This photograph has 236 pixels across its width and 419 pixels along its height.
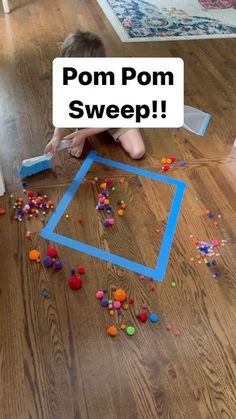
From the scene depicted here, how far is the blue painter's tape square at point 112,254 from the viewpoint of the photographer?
40.6 inches

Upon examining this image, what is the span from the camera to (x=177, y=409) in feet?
2.63

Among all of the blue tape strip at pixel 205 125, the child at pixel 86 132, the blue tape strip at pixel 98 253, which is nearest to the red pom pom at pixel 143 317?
the blue tape strip at pixel 98 253

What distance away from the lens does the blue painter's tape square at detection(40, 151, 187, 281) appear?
3.39 ft

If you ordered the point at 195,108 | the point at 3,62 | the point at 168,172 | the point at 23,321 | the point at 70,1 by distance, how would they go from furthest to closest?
1. the point at 70,1
2. the point at 3,62
3. the point at 195,108
4. the point at 168,172
5. the point at 23,321

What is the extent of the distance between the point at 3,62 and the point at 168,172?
0.98m

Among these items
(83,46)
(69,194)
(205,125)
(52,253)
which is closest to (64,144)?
(69,194)

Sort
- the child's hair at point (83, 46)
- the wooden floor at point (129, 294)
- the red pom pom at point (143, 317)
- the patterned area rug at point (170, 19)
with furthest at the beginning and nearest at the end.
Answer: the patterned area rug at point (170, 19) → the child's hair at point (83, 46) → the red pom pom at point (143, 317) → the wooden floor at point (129, 294)

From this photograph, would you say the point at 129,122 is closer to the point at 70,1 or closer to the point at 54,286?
the point at 54,286

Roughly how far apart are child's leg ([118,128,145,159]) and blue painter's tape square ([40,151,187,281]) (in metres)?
0.05

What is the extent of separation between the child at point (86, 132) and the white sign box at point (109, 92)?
2 cm

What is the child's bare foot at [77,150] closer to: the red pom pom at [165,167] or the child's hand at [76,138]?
the child's hand at [76,138]

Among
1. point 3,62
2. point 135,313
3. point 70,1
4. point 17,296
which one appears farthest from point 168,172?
point 70,1

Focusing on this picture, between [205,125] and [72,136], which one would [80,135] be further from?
[205,125]

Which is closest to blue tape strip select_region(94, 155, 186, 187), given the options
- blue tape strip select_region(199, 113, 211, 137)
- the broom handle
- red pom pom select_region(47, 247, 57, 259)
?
the broom handle
